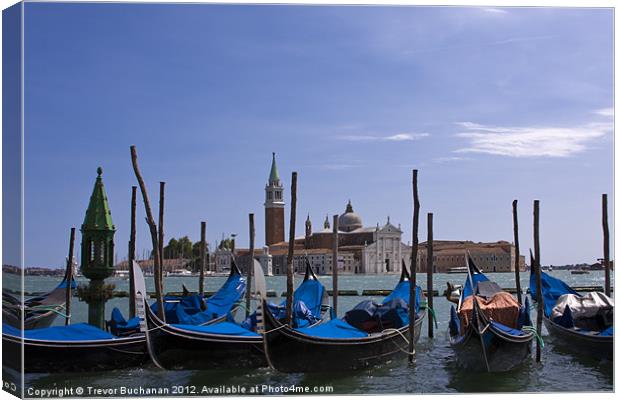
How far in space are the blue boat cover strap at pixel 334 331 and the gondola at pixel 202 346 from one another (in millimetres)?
501

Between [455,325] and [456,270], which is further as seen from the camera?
[456,270]

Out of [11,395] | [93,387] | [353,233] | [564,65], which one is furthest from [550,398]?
[353,233]

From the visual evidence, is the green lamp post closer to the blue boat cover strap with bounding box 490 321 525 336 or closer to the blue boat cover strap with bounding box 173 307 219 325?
the blue boat cover strap with bounding box 173 307 219 325

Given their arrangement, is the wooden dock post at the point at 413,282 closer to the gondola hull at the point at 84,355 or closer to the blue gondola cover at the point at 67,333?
the gondola hull at the point at 84,355

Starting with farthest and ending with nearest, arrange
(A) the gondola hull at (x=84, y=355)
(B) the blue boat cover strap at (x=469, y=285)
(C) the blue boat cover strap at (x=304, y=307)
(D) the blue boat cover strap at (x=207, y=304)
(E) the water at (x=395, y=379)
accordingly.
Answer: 1. (B) the blue boat cover strap at (x=469, y=285)
2. (D) the blue boat cover strap at (x=207, y=304)
3. (C) the blue boat cover strap at (x=304, y=307)
4. (A) the gondola hull at (x=84, y=355)
5. (E) the water at (x=395, y=379)

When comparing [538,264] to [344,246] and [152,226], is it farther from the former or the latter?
[344,246]

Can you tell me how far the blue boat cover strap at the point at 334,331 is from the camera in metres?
6.94

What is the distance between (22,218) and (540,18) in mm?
3803

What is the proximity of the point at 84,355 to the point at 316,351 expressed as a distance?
6.22 ft

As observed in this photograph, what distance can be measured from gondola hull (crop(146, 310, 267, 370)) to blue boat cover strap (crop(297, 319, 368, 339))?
0.53m

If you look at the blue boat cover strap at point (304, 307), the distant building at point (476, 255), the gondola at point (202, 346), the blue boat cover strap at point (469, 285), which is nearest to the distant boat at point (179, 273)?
the distant building at point (476, 255)

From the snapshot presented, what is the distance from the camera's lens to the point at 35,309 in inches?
344

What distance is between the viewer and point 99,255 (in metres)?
9.77

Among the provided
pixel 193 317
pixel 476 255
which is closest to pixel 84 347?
pixel 193 317
